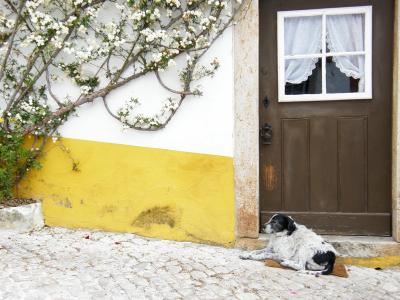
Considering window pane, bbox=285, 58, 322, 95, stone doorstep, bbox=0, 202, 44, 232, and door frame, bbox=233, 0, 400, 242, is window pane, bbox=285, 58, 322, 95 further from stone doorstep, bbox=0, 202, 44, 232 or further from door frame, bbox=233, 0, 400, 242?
stone doorstep, bbox=0, 202, 44, 232

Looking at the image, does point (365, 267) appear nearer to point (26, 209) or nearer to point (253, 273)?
point (253, 273)

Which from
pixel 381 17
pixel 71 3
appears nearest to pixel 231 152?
pixel 381 17

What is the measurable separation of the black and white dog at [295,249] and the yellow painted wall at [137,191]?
1.63ft

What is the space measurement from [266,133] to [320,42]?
106 centimetres

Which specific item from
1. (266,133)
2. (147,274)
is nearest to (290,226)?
(266,133)

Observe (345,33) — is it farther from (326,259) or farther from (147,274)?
(147,274)

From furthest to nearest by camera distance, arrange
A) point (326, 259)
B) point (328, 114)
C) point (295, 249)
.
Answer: point (328, 114)
point (295, 249)
point (326, 259)

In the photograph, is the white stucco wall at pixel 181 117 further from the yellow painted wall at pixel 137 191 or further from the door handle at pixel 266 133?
the door handle at pixel 266 133

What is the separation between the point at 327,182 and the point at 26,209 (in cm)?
311

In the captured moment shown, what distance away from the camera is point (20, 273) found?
12.4ft

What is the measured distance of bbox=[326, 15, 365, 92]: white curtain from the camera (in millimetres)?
4599

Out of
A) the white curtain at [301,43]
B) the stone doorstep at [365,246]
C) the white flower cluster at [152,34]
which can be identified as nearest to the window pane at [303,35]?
the white curtain at [301,43]

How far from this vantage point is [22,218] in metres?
4.81

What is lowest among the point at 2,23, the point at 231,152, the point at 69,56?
the point at 231,152
